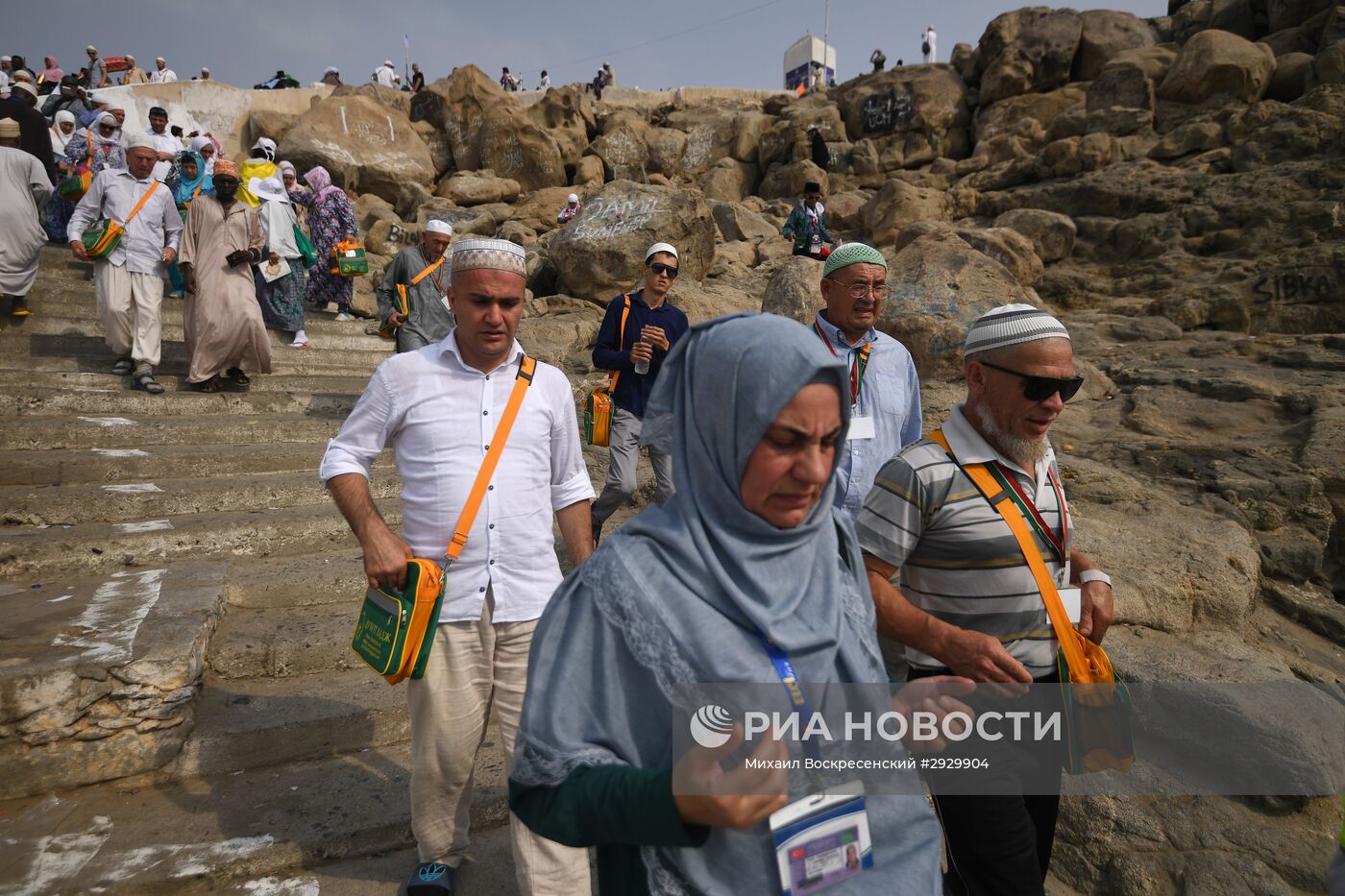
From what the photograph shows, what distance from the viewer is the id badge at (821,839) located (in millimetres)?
1174

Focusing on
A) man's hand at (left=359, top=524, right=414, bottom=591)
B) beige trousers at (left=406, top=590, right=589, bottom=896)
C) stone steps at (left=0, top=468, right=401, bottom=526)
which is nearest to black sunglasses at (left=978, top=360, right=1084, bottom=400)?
beige trousers at (left=406, top=590, right=589, bottom=896)

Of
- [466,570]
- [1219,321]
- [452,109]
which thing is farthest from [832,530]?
[452,109]

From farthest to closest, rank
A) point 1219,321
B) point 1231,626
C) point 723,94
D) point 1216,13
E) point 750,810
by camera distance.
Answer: point 723,94 < point 1216,13 < point 1219,321 < point 1231,626 < point 750,810

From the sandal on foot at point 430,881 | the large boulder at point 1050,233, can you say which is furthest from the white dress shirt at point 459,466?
the large boulder at point 1050,233

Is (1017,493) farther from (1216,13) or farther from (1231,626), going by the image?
(1216,13)

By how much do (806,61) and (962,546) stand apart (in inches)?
1566

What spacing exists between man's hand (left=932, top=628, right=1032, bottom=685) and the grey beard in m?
0.51

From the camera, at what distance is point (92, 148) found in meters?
9.37

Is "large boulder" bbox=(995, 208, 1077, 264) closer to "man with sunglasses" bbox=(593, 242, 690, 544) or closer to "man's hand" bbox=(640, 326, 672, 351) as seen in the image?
"man with sunglasses" bbox=(593, 242, 690, 544)

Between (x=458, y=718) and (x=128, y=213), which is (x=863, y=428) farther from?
(x=128, y=213)

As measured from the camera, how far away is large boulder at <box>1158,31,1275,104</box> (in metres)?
14.5

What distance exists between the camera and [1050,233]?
12.0m

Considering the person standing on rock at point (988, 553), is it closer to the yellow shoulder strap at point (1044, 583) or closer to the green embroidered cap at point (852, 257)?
the yellow shoulder strap at point (1044, 583)

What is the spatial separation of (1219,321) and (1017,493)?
8.65 meters
